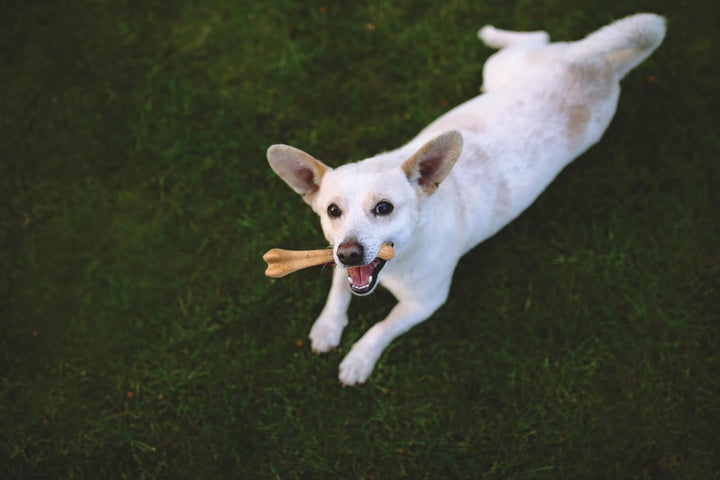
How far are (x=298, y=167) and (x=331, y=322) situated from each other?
4.61 feet

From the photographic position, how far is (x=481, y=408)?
3805mm

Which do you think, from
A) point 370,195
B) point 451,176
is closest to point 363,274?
point 370,195

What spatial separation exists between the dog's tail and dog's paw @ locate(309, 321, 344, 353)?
8.65 feet

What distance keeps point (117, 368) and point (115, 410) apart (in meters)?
0.32

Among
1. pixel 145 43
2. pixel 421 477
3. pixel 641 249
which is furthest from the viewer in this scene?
pixel 145 43

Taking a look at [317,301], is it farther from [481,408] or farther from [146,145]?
[146,145]

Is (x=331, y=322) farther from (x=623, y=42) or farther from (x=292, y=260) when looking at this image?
(x=623, y=42)

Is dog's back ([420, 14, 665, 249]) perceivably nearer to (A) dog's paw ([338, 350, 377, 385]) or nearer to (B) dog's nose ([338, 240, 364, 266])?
(B) dog's nose ([338, 240, 364, 266])

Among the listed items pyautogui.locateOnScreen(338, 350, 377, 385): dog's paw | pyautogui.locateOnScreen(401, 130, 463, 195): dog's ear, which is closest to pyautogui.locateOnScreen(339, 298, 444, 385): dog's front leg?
pyautogui.locateOnScreen(338, 350, 377, 385): dog's paw

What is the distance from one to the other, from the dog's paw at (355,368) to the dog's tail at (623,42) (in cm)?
263

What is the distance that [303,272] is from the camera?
4117 mm

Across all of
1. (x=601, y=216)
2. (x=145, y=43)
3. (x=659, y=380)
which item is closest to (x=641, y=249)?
(x=601, y=216)

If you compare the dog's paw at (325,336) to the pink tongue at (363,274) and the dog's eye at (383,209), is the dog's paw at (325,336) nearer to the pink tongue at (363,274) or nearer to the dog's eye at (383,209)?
the pink tongue at (363,274)

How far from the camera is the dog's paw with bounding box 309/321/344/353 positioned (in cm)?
380
